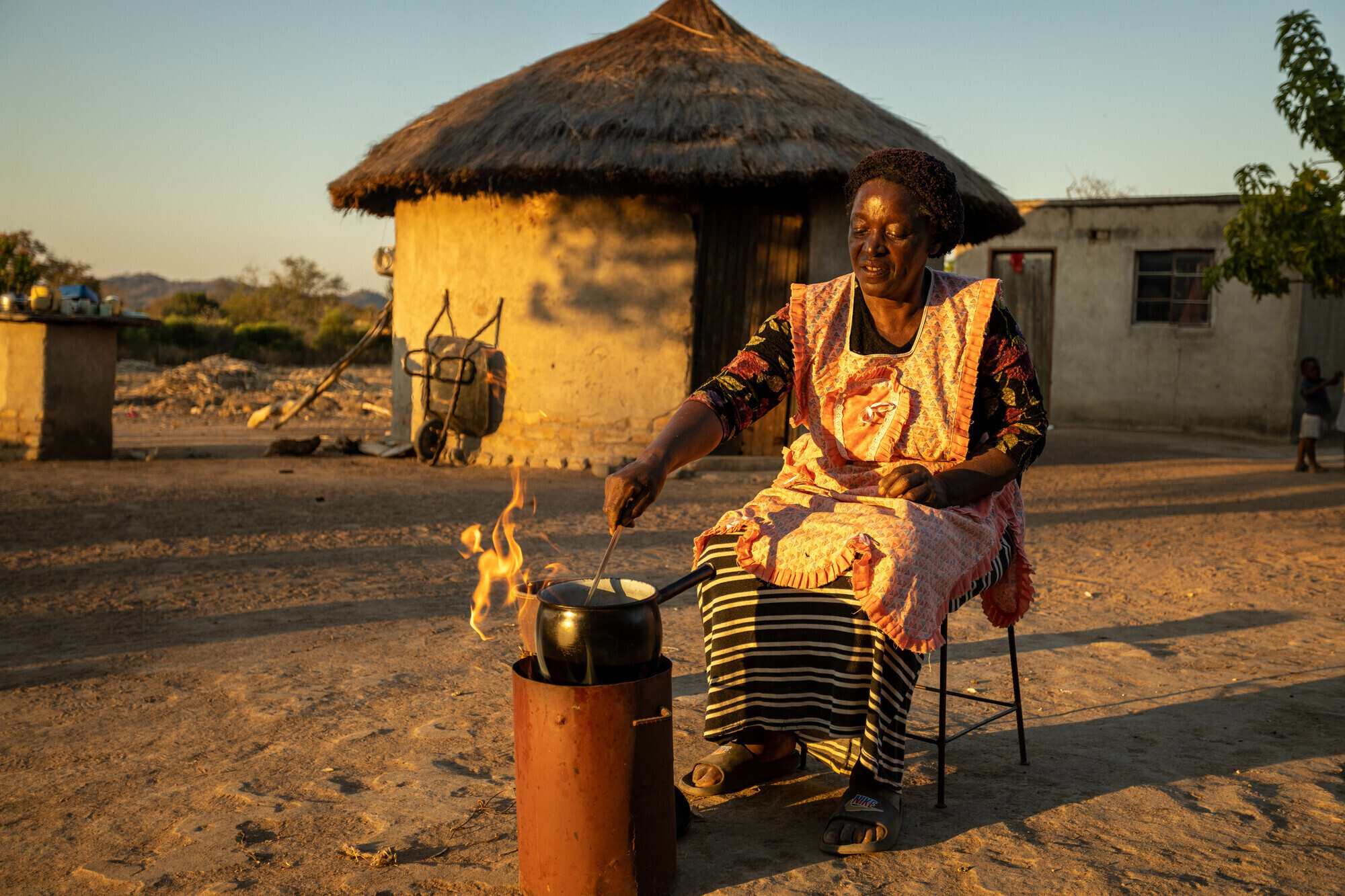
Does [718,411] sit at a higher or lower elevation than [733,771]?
higher

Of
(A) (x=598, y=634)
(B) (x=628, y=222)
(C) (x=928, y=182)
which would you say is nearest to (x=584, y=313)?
(B) (x=628, y=222)

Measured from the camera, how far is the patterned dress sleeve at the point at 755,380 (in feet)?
8.50

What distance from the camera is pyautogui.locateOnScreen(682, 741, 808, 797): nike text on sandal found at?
254 centimetres

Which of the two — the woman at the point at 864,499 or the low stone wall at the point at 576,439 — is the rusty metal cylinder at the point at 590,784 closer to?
the woman at the point at 864,499

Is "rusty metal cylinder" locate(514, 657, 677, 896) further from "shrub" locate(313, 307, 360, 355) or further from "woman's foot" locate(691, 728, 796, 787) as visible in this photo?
"shrub" locate(313, 307, 360, 355)

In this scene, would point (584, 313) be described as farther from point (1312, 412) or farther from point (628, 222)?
point (1312, 412)

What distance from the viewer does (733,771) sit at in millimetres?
2543

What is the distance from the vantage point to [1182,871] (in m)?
2.14

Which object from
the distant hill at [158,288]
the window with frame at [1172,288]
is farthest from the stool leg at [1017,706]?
the distant hill at [158,288]

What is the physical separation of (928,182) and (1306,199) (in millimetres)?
6284

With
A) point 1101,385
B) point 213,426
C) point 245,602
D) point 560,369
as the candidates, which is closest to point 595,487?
point 560,369

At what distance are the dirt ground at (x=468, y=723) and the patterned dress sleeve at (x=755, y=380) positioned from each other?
944 mm

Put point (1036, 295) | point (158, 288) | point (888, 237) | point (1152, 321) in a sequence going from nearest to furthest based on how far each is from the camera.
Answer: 1. point (888, 237)
2. point (1152, 321)
3. point (1036, 295)
4. point (158, 288)

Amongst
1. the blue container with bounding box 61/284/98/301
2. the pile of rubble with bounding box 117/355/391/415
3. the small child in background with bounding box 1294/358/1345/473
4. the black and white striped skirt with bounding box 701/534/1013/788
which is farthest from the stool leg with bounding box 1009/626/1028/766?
the pile of rubble with bounding box 117/355/391/415
